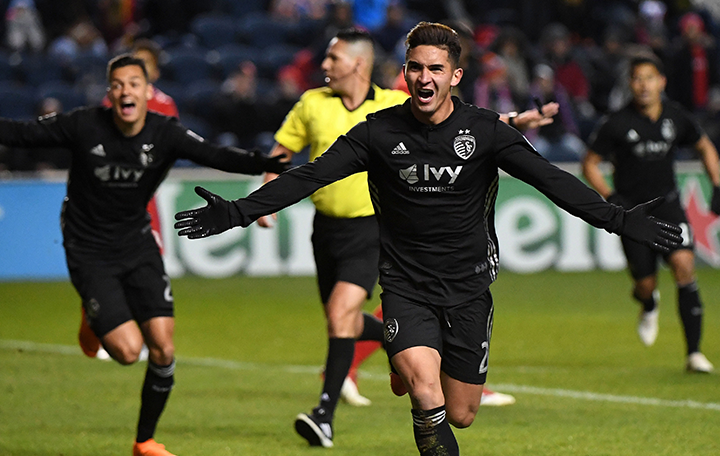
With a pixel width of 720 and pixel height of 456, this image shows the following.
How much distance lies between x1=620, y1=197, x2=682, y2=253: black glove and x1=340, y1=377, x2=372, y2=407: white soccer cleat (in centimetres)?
356

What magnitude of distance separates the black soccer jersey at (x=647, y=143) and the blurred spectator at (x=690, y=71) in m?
10.1

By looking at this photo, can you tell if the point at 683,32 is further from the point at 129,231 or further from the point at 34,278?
the point at 129,231

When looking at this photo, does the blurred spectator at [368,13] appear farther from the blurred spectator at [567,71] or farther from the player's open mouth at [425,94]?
the player's open mouth at [425,94]

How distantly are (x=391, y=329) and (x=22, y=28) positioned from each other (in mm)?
15306

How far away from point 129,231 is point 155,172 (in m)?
0.39

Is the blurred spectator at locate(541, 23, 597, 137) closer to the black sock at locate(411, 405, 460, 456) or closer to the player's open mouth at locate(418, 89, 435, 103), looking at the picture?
the player's open mouth at locate(418, 89, 435, 103)

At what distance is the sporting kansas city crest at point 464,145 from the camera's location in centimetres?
547

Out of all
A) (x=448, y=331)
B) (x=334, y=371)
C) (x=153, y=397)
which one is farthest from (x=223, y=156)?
(x=448, y=331)

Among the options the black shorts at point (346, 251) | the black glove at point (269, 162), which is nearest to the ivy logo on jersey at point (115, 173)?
the black glove at point (269, 162)

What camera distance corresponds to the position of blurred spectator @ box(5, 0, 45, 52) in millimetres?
19094

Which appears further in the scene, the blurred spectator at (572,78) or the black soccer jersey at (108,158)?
the blurred spectator at (572,78)

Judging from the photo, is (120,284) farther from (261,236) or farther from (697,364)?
(261,236)

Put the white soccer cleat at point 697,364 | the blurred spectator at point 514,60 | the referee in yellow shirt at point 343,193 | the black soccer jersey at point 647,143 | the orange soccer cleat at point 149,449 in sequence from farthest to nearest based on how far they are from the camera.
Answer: the blurred spectator at point 514,60, the black soccer jersey at point 647,143, the white soccer cleat at point 697,364, the referee in yellow shirt at point 343,193, the orange soccer cleat at point 149,449

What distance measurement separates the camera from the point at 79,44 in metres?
19.4
